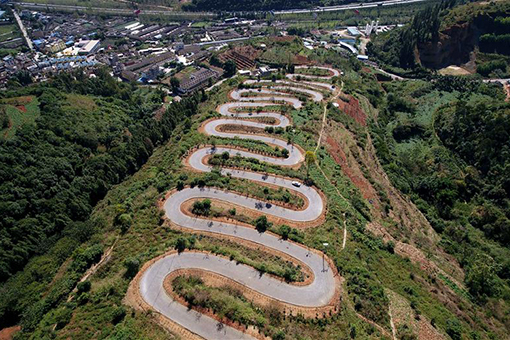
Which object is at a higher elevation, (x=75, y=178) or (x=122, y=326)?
(x=122, y=326)

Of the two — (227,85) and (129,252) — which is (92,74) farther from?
(129,252)

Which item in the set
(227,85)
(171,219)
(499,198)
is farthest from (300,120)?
(499,198)

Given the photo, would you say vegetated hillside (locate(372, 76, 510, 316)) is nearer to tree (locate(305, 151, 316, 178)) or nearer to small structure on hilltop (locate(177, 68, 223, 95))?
tree (locate(305, 151, 316, 178))

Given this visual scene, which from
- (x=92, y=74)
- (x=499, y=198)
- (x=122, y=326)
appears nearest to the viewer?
(x=122, y=326)

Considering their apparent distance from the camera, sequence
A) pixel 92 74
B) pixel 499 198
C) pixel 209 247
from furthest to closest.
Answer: pixel 92 74 → pixel 499 198 → pixel 209 247

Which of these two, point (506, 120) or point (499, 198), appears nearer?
point (499, 198)

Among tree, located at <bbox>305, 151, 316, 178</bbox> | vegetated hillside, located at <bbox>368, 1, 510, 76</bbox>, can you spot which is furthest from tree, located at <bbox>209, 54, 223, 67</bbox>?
tree, located at <bbox>305, 151, 316, 178</bbox>

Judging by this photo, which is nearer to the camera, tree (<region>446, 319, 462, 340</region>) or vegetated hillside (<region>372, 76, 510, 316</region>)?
tree (<region>446, 319, 462, 340</region>)
